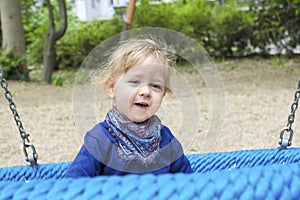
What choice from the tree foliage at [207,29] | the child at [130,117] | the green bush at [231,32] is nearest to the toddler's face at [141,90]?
the child at [130,117]

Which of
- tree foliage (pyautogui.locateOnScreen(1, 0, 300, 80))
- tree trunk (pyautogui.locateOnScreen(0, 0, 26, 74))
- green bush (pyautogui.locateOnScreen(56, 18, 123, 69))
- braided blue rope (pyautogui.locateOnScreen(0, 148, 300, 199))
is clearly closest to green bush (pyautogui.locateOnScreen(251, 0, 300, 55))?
tree foliage (pyautogui.locateOnScreen(1, 0, 300, 80))

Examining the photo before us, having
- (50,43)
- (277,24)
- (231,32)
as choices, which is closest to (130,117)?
(50,43)

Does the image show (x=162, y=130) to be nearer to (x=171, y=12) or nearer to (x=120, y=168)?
(x=120, y=168)

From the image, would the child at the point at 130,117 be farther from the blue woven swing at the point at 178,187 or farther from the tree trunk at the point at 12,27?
the tree trunk at the point at 12,27

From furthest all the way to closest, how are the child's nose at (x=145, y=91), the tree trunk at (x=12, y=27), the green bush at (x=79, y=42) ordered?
the green bush at (x=79, y=42), the tree trunk at (x=12, y=27), the child's nose at (x=145, y=91)

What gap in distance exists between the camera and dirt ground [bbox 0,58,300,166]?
3.71 metres

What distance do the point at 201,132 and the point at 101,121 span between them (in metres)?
2.92

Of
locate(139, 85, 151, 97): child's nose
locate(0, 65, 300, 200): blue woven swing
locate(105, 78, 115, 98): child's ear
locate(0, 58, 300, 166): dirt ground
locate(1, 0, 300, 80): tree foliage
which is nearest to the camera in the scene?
locate(0, 65, 300, 200): blue woven swing

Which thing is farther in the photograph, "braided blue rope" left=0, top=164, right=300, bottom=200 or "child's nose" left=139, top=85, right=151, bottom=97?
"child's nose" left=139, top=85, right=151, bottom=97

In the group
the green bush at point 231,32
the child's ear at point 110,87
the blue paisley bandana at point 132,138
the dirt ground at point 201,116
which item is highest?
the child's ear at point 110,87

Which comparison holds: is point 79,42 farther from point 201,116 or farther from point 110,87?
point 110,87

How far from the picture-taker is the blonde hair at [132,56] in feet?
3.94

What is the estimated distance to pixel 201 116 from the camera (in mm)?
4684

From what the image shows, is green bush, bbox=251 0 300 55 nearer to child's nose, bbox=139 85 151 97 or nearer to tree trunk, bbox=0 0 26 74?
tree trunk, bbox=0 0 26 74
